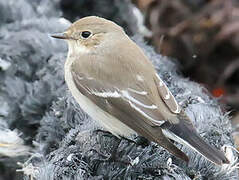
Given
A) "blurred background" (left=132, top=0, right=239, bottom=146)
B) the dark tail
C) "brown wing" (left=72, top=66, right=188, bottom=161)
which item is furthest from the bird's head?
"blurred background" (left=132, top=0, right=239, bottom=146)

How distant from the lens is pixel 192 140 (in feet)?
4.39

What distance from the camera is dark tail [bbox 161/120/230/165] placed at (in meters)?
1.31

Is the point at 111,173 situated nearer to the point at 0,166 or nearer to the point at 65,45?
the point at 0,166

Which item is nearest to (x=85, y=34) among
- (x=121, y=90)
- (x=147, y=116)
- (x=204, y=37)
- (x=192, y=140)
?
(x=121, y=90)

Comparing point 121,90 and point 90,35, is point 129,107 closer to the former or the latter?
point 121,90

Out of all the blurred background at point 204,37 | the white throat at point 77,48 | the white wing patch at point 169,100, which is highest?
the white wing patch at point 169,100

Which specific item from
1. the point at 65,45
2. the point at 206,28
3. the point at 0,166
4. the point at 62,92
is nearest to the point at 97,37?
the point at 62,92

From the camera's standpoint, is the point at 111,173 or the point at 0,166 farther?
the point at 0,166

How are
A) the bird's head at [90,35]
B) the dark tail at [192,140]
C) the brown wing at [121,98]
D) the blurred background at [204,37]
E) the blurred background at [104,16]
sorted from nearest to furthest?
1. the dark tail at [192,140]
2. the brown wing at [121,98]
3. the bird's head at [90,35]
4. the blurred background at [104,16]
5. the blurred background at [204,37]

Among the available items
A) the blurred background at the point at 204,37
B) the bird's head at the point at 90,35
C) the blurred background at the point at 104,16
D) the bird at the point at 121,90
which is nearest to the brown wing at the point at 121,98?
the bird at the point at 121,90

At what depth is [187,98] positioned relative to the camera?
168 centimetres

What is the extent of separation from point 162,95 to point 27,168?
1.27 feet

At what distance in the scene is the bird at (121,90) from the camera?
1.37 meters

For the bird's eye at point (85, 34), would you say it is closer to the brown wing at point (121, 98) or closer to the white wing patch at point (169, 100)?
the brown wing at point (121, 98)
